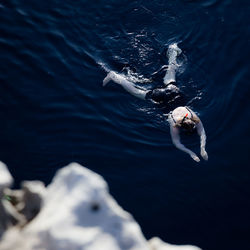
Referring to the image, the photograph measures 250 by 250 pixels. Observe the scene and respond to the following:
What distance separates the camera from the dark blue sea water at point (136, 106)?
7.06 metres

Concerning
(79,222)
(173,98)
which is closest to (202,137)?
(173,98)

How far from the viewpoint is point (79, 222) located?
10.9 ft

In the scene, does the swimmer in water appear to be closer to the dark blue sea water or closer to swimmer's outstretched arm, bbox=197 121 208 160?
swimmer's outstretched arm, bbox=197 121 208 160

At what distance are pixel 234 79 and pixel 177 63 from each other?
1.44 metres

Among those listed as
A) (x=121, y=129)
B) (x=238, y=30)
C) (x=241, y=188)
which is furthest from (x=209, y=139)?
(x=238, y=30)

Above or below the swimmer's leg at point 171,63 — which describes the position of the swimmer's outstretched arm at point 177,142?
below

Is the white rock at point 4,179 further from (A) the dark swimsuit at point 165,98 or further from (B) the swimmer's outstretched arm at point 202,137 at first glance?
(A) the dark swimsuit at point 165,98

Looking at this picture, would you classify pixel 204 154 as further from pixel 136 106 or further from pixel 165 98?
pixel 136 106

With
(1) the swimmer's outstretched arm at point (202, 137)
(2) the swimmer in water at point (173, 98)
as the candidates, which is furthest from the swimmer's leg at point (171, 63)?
(1) the swimmer's outstretched arm at point (202, 137)

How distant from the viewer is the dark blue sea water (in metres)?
7.06

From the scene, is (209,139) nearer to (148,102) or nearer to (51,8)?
(148,102)

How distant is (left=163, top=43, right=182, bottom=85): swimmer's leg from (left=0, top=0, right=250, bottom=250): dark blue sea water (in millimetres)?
278

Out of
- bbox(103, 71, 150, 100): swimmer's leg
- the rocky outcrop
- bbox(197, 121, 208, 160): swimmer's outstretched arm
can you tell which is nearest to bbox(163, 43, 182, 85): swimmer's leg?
bbox(103, 71, 150, 100): swimmer's leg

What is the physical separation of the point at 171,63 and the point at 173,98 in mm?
1024
